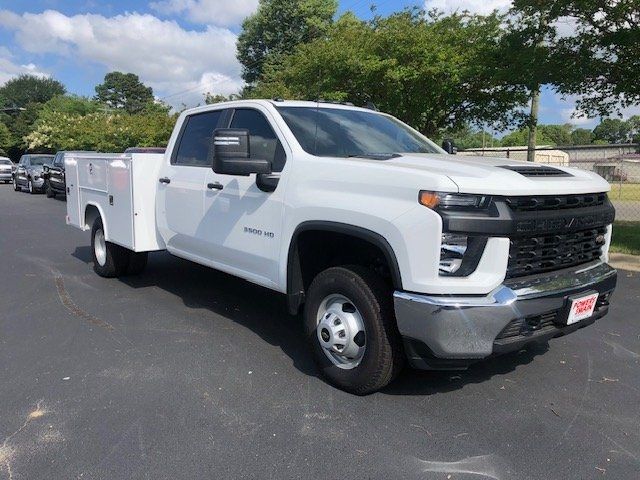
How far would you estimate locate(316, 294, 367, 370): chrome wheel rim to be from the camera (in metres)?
3.69

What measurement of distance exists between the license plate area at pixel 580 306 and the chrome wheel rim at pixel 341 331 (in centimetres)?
128

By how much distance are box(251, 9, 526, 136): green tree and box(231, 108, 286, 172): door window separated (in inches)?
375

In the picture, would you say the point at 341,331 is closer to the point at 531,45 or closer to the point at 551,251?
the point at 551,251

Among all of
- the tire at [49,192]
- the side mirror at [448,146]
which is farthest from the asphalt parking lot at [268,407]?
the tire at [49,192]

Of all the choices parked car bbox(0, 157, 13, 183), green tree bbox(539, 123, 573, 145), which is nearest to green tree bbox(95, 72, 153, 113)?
parked car bbox(0, 157, 13, 183)

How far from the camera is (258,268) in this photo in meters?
4.46

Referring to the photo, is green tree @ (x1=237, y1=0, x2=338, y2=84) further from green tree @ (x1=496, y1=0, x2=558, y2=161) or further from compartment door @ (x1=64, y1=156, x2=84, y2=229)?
compartment door @ (x1=64, y1=156, x2=84, y2=229)

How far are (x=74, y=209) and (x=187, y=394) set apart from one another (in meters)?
4.85

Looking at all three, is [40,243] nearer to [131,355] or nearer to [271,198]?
[131,355]

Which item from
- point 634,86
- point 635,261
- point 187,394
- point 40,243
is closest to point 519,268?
point 187,394

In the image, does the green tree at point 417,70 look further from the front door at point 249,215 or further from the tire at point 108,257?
the front door at point 249,215

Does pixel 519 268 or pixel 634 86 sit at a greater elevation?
pixel 634 86

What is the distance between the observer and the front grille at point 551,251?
10.8ft

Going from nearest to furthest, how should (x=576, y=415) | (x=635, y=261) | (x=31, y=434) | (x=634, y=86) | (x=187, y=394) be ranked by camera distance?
(x=31, y=434), (x=576, y=415), (x=187, y=394), (x=635, y=261), (x=634, y=86)
